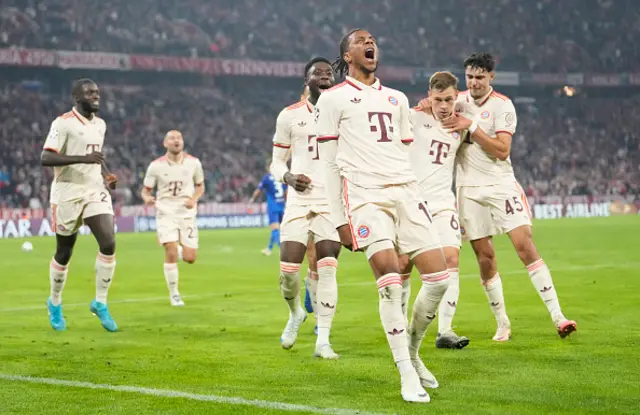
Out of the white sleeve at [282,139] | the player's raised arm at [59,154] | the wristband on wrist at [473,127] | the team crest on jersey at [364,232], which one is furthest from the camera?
the player's raised arm at [59,154]

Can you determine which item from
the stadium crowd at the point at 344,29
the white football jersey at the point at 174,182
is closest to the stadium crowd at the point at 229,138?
the stadium crowd at the point at 344,29

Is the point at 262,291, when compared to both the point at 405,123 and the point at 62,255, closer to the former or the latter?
the point at 62,255

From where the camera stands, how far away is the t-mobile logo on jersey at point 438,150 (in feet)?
30.1

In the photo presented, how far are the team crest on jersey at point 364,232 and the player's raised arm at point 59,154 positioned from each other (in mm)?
4713

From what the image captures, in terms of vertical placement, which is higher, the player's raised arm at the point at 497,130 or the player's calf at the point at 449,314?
the player's raised arm at the point at 497,130

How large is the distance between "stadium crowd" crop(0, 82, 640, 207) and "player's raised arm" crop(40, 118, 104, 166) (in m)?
27.5

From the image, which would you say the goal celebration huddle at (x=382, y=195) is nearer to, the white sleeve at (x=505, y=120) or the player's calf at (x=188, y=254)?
the white sleeve at (x=505, y=120)

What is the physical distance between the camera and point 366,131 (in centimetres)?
688

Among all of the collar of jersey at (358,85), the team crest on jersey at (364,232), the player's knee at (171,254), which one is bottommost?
the player's knee at (171,254)

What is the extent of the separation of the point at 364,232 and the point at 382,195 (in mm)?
292

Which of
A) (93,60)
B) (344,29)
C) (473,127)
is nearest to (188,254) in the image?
(473,127)

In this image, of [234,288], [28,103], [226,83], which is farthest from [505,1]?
[234,288]

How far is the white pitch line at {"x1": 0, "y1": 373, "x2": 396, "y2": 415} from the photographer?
5.93 metres

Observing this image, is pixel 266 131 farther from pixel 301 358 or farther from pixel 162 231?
pixel 301 358
